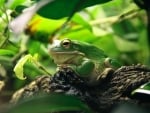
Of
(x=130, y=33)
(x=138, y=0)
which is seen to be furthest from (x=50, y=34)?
(x=130, y=33)

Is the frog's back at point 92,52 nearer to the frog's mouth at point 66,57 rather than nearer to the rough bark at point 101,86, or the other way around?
the frog's mouth at point 66,57

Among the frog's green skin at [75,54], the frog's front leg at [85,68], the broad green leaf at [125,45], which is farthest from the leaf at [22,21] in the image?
the broad green leaf at [125,45]

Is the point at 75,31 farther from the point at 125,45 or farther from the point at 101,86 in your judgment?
the point at 101,86

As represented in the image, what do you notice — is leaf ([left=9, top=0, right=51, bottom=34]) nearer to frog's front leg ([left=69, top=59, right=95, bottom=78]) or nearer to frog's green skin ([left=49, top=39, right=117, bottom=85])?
frog's front leg ([left=69, top=59, right=95, bottom=78])

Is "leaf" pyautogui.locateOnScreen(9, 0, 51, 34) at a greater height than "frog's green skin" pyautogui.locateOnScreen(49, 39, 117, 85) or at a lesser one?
greater

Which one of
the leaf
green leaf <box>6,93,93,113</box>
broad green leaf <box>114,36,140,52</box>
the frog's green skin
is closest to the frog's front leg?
the frog's green skin

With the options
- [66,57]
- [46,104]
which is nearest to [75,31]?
[66,57]
